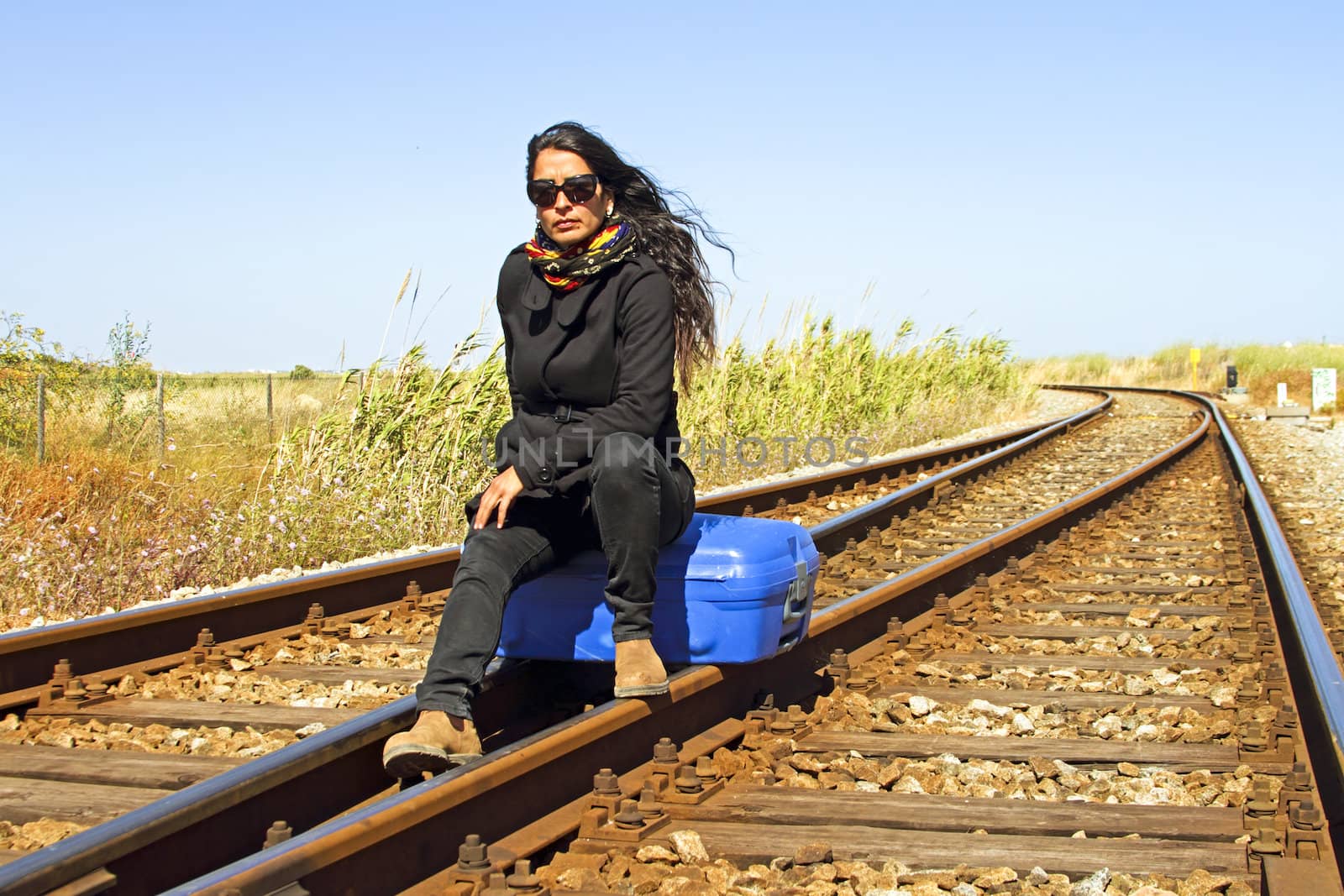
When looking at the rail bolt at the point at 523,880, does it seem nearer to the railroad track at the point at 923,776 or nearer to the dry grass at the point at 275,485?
the railroad track at the point at 923,776

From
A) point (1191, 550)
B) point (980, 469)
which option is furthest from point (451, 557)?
point (980, 469)

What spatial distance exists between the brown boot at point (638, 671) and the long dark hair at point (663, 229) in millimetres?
851

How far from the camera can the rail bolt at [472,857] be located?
2752 mm

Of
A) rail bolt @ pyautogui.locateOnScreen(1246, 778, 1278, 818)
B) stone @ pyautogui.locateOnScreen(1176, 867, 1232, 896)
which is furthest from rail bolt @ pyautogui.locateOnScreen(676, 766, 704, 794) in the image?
rail bolt @ pyautogui.locateOnScreen(1246, 778, 1278, 818)

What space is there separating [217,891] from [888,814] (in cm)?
158

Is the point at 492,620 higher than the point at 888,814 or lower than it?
higher

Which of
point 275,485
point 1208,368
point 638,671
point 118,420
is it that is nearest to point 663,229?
point 638,671

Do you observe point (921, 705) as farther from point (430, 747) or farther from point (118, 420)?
point (118, 420)

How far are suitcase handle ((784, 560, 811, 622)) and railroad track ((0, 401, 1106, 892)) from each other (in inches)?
24.1

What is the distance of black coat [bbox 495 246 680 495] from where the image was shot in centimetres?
374

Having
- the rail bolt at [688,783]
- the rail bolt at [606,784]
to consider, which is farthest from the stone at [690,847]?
the rail bolt at [688,783]

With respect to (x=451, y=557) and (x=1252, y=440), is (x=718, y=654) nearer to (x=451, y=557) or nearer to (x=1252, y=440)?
(x=451, y=557)

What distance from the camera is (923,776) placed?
3.56 meters

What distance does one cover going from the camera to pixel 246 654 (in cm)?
499
